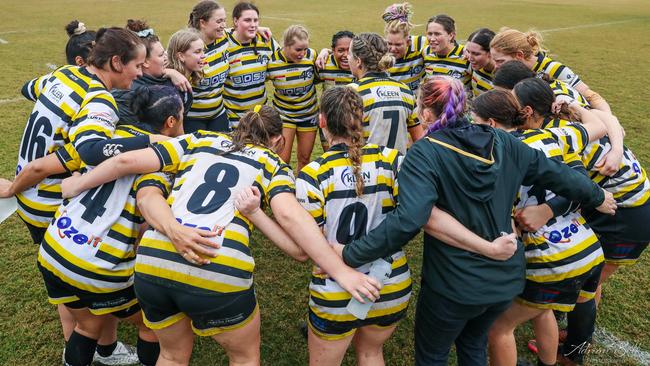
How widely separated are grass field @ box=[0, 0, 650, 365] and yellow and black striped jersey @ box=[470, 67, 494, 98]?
1.84 meters

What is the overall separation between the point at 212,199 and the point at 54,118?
1398mm

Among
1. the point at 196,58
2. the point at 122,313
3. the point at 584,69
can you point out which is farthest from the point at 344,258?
the point at 584,69

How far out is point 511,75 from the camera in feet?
12.2

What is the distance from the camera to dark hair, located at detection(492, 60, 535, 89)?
3688mm

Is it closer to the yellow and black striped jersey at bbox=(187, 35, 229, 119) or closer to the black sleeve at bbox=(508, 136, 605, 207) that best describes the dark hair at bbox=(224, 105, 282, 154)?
the black sleeve at bbox=(508, 136, 605, 207)

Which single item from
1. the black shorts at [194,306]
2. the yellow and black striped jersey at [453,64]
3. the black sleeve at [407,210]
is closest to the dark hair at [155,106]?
the black shorts at [194,306]

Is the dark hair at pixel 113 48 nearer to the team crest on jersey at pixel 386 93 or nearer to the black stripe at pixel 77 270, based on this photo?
the black stripe at pixel 77 270

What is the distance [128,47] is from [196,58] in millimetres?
1584

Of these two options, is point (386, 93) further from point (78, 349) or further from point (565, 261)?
point (78, 349)

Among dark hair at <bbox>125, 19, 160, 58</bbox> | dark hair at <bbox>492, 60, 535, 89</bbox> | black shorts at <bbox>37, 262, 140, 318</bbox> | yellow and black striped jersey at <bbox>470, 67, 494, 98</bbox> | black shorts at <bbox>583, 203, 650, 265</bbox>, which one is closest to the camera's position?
black shorts at <bbox>37, 262, 140, 318</bbox>

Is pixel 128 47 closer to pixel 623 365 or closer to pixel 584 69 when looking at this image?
pixel 623 365

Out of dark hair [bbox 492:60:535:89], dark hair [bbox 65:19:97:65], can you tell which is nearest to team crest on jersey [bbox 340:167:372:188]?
dark hair [bbox 492:60:535:89]

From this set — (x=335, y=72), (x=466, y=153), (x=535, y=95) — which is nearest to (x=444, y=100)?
(x=466, y=153)

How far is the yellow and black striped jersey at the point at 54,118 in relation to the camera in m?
3.22
